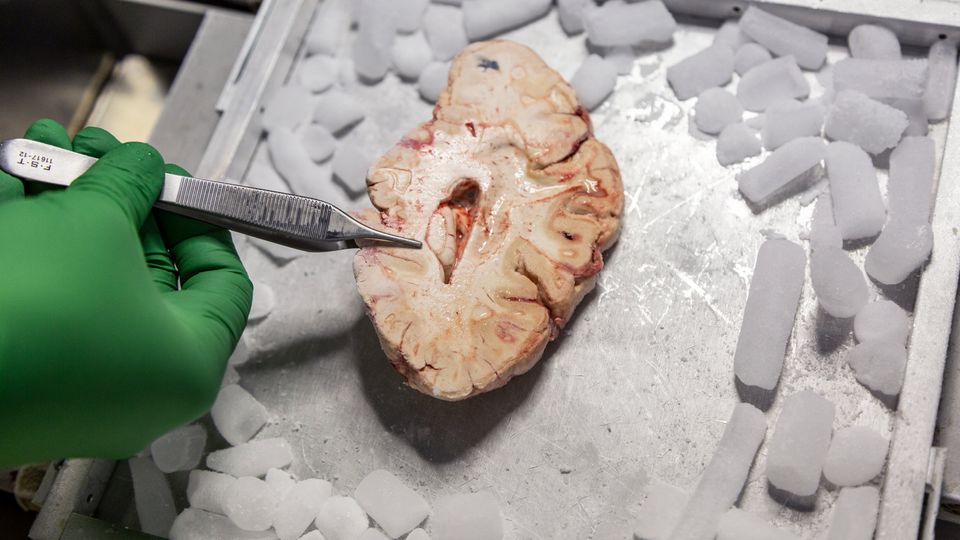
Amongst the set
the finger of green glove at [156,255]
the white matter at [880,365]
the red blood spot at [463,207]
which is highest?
the white matter at [880,365]

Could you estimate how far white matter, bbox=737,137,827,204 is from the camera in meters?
1.74

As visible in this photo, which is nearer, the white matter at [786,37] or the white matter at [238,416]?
the white matter at [238,416]

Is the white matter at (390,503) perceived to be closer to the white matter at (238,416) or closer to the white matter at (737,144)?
the white matter at (238,416)

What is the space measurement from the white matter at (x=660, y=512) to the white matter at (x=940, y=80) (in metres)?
0.99

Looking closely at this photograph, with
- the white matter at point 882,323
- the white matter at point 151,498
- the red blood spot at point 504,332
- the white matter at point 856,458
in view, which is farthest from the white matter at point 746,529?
the white matter at point 151,498

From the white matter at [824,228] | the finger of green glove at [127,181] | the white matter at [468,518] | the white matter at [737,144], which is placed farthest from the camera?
the white matter at [737,144]

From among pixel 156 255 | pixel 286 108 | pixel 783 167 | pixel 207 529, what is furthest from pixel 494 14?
pixel 207 529

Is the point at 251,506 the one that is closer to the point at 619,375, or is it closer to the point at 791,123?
the point at 619,375

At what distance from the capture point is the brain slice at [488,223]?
5.12ft

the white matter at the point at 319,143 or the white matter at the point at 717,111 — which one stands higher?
the white matter at the point at 717,111

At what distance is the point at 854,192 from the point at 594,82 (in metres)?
0.61

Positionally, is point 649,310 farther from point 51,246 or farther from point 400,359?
point 51,246

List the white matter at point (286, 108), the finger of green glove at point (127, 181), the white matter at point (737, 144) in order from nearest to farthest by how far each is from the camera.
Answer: the finger of green glove at point (127, 181) < the white matter at point (737, 144) < the white matter at point (286, 108)

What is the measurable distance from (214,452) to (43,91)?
48.0 inches
